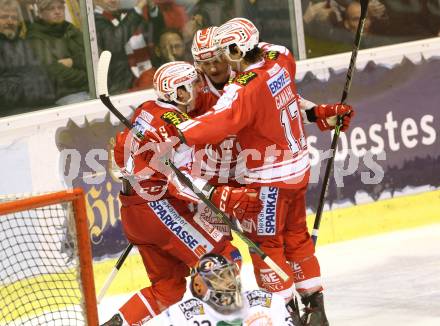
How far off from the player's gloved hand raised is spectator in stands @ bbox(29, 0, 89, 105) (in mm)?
1565

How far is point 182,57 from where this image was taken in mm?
7023

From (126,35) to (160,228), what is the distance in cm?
192

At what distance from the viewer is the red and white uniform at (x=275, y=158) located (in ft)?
16.6

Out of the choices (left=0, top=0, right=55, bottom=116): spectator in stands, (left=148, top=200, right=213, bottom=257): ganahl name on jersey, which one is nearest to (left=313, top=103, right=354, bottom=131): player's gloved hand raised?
(left=148, top=200, right=213, bottom=257): ganahl name on jersey

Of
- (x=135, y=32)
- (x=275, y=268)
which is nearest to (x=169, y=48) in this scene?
(x=135, y=32)

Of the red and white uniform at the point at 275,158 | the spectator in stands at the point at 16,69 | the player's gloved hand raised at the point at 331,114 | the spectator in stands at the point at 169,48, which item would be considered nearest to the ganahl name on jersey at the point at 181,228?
the red and white uniform at the point at 275,158

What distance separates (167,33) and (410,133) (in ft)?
5.79

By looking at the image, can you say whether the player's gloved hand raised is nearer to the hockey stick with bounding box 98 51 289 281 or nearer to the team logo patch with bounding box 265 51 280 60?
the team logo patch with bounding box 265 51 280 60

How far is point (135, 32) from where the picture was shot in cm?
690

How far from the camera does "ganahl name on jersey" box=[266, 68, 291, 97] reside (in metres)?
5.14

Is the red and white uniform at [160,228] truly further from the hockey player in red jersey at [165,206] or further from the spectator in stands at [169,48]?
the spectator in stands at [169,48]

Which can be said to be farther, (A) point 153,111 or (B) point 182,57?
(B) point 182,57

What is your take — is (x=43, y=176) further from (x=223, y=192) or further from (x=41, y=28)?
(x=223, y=192)

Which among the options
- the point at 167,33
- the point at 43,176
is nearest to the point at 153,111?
the point at 43,176
